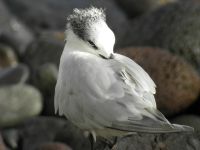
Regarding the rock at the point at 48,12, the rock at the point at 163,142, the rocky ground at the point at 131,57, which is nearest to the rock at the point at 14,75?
the rocky ground at the point at 131,57

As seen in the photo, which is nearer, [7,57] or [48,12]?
[7,57]

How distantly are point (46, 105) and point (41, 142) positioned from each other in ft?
3.65

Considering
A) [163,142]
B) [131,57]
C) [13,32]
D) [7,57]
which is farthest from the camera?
[13,32]

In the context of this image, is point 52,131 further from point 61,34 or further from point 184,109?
point 61,34

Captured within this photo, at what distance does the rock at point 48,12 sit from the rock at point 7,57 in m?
1.96

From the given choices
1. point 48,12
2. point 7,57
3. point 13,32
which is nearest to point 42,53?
point 7,57

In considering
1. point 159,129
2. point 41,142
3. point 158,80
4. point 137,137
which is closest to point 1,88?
point 41,142

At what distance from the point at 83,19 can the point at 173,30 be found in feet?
14.2

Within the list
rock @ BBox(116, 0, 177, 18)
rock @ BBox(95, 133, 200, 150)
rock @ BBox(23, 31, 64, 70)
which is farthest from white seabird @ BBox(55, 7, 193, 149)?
rock @ BBox(116, 0, 177, 18)

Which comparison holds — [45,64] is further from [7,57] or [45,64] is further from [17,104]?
[7,57]

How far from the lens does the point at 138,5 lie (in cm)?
1605

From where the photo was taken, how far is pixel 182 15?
10805 millimetres

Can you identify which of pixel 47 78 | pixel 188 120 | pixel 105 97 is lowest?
pixel 47 78

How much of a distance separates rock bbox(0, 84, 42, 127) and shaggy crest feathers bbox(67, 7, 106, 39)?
417 cm
